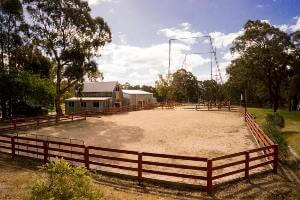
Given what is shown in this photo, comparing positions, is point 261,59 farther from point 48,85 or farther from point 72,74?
point 48,85

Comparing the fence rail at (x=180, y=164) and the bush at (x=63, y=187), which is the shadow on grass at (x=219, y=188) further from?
the bush at (x=63, y=187)

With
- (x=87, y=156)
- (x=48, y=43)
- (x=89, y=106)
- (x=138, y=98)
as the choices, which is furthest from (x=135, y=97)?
(x=87, y=156)

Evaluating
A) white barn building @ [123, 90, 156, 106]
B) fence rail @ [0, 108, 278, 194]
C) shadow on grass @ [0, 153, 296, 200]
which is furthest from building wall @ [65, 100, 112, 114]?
shadow on grass @ [0, 153, 296, 200]

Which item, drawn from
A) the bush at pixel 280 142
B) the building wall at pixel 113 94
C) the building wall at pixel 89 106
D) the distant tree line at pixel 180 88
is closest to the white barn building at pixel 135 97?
the building wall at pixel 113 94

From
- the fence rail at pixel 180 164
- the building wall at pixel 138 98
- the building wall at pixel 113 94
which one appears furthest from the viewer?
the building wall at pixel 138 98

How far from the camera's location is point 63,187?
6715 mm

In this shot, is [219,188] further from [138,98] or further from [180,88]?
[180,88]

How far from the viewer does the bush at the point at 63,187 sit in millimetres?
6645

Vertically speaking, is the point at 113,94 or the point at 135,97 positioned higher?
the point at 113,94

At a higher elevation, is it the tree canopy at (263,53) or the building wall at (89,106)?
the tree canopy at (263,53)

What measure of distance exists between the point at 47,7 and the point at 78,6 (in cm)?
389

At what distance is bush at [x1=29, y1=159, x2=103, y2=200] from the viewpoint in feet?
21.8

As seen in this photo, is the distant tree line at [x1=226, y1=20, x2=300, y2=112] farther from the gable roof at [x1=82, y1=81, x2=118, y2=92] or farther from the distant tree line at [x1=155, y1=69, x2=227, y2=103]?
the distant tree line at [x1=155, y1=69, x2=227, y2=103]

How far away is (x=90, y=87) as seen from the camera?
5481 centimetres
